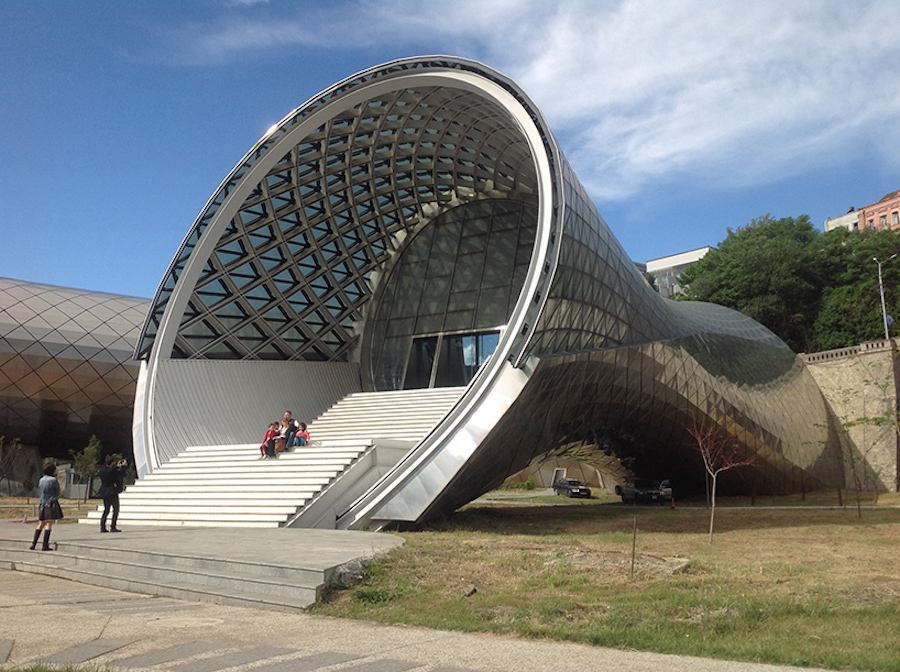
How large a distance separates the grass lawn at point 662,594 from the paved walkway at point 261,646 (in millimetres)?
424

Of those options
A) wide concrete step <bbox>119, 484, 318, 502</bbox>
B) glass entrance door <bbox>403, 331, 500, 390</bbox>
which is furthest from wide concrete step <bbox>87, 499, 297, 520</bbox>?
glass entrance door <bbox>403, 331, 500, 390</bbox>

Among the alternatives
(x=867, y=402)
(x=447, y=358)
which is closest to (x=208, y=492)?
(x=447, y=358)

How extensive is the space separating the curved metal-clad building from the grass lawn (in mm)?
5074

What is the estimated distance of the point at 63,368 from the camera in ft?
142

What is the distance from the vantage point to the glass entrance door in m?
33.1

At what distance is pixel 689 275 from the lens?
7144cm

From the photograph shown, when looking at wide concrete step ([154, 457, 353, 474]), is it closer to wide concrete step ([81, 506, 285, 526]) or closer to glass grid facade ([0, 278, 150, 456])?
wide concrete step ([81, 506, 285, 526])

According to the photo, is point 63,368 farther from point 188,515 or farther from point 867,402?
point 867,402

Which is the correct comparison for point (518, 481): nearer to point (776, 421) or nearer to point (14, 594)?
point (776, 421)

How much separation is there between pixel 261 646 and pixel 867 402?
138 feet

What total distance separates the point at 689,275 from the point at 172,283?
5666cm

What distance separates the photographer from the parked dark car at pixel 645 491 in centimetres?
3325

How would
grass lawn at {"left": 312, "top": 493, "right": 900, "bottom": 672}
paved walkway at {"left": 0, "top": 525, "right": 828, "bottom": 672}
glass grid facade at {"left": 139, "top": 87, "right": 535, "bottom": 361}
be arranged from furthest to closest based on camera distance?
1. glass grid facade at {"left": 139, "top": 87, "right": 535, "bottom": 361}
2. grass lawn at {"left": 312, "top": 493, "right": 900, "bottom": 672}
3. paved walkway at {"left": 0, "top": 525, "right": 828, "bottom": 672}

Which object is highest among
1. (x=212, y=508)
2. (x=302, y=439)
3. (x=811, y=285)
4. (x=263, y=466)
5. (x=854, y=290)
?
(x=811, y=285)
